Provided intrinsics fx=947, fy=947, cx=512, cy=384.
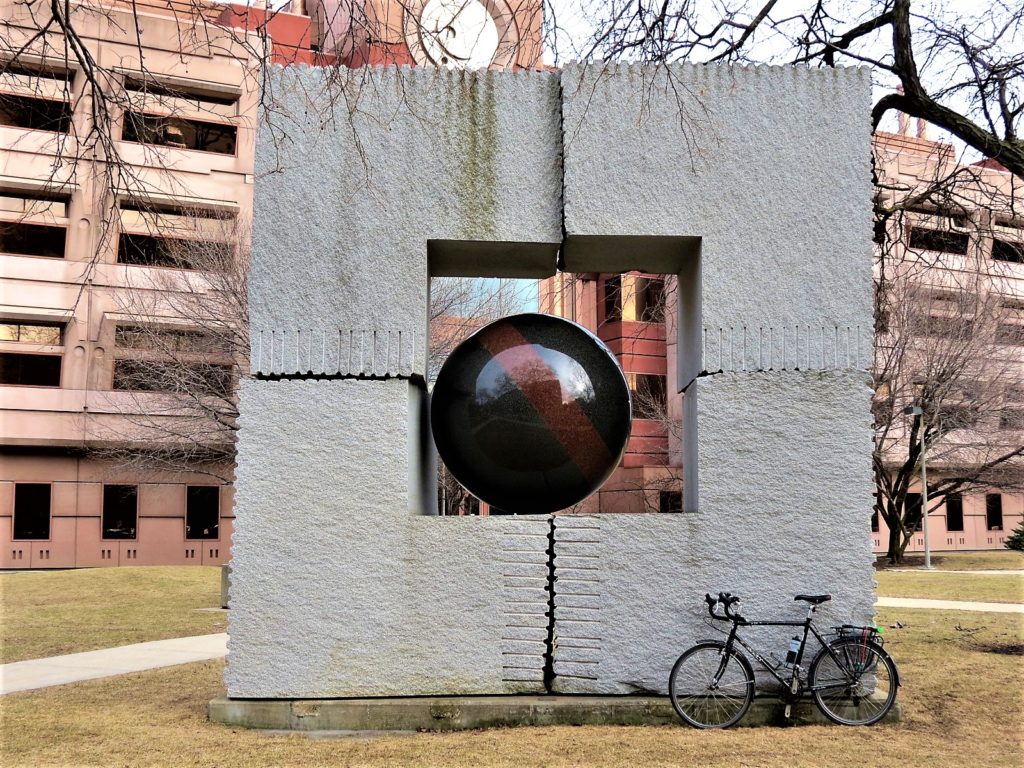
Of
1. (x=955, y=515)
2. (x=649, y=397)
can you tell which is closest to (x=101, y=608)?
(x=649, y=397)

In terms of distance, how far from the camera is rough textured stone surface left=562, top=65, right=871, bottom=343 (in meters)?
6.85

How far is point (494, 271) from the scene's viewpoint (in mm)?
7680

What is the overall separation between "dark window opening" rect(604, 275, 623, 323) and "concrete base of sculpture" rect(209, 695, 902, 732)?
20.3 ft

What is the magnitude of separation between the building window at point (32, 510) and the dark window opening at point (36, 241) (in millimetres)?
7406

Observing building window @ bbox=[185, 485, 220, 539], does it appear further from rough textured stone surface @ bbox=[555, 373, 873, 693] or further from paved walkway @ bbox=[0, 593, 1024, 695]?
rough textured stone surface @ bbox=[555, 373, 873, 693]

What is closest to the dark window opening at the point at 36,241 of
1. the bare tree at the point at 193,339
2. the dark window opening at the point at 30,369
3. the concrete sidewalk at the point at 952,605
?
the dark window opening at the point at 30,369

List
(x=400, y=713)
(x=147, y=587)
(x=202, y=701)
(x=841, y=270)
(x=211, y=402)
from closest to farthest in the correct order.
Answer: (x=400, y=713), (x=841, y=270), (x=202, y=701), (x=147, y=587), (x=211, y=402)

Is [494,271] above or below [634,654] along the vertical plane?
above

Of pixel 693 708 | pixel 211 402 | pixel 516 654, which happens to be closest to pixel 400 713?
pixel 516 654

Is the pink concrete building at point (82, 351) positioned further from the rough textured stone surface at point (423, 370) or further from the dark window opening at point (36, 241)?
the rough textured stone surface at point (423, 370)

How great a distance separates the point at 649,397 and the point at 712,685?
2652cm

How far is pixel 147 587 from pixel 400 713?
15103 mm

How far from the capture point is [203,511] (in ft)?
106

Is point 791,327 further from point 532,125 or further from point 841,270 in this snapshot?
point 532,125
